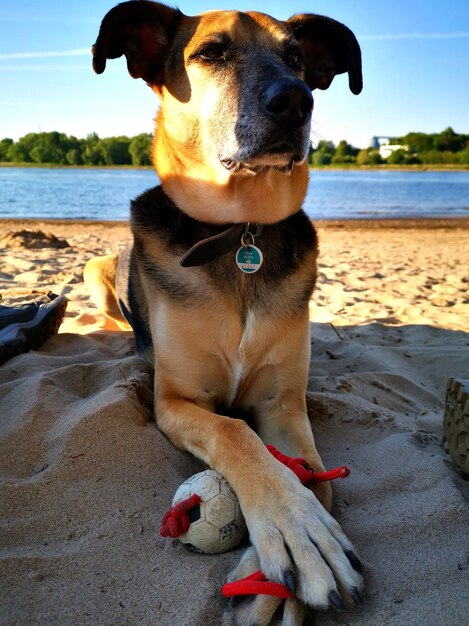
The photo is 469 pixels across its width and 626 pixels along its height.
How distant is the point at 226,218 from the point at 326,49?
1414 mm

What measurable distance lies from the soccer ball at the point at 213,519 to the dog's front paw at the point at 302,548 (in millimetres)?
90

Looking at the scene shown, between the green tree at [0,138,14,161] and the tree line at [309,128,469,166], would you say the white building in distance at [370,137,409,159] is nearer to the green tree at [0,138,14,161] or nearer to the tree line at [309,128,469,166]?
the tree line at [309,128,469,166]

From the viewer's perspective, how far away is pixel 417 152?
3563 inches

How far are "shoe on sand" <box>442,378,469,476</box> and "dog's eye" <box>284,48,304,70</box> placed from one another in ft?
6.57

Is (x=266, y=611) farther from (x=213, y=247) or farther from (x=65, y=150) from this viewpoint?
(x=65, y=150)

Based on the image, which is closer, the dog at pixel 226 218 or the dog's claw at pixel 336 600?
the dog's claw at pixel 336 600

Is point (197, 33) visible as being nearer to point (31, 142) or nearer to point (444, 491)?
point (444, 491)

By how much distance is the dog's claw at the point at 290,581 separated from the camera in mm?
1821

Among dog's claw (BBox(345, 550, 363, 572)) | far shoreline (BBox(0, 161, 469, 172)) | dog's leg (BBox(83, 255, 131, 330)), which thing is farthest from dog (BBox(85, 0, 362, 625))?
far shoreline (BBox(0, 161, 469, 172))

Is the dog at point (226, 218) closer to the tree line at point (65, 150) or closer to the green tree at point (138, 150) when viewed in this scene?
the green tree at point (138, 150)

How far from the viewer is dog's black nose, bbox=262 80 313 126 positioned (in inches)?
104

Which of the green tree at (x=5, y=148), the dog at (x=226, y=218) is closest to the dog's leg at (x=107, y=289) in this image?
the dog at (x=226, y=218)

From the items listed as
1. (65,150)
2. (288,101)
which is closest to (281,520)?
(288,101)

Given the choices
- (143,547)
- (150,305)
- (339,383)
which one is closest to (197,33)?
(150,305)
